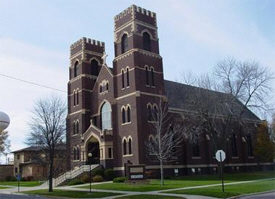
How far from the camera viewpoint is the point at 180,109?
4962 cm

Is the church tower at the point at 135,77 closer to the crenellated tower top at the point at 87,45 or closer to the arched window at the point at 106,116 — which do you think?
the arched window at the point at 106,116

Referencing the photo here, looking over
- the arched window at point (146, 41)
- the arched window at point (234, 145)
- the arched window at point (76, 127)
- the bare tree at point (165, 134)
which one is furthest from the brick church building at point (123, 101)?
the arched window at point (234, 145)

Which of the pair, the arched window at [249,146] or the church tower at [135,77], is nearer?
the church tower at [135,77]

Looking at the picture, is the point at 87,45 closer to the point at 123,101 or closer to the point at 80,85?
the point at 80,85

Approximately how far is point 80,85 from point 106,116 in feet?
25.1

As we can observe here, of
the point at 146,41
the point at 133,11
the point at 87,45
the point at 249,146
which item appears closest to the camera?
the point at 133,11

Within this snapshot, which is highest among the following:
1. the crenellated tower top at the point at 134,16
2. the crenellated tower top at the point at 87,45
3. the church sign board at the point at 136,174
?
the crenellated tower top at the point at 134,16

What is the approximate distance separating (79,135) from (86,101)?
5198 mm

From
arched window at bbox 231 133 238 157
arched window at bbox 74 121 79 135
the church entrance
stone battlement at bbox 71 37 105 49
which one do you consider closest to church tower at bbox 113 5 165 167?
the church entrance

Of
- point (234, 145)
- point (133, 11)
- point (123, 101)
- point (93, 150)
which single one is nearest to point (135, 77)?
point (123, 101)

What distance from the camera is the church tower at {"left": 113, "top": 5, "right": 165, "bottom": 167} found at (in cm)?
4300

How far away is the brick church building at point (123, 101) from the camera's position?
43.7 meters

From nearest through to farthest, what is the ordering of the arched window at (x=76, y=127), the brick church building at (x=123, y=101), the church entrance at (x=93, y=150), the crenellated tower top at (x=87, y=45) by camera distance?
the brick church building at (x=123, y=101) → the church entrance at (x=93, y=150) → the arched window at (x=76, y=127) → the crenellated tower top at (x=87, y=45)

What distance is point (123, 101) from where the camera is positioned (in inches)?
1788
